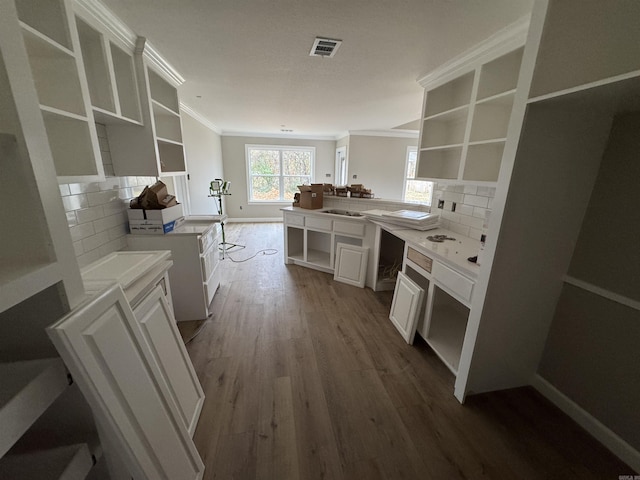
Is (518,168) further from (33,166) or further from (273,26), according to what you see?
(33,166)

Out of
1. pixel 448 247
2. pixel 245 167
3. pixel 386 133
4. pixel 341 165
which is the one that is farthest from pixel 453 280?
pixel 245 167

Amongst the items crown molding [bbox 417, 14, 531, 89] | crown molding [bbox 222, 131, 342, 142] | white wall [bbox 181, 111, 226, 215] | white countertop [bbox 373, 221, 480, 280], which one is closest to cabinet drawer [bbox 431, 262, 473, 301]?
white countertop [bbox 373, 221, 480, 280]

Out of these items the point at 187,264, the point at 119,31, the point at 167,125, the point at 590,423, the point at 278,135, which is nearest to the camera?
the point at 590,423

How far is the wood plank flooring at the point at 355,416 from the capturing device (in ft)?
4.16

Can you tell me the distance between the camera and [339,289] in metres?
3.16

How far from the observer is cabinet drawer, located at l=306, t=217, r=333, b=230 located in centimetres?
340

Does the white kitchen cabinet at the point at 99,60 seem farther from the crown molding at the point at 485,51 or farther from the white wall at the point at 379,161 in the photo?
the white wall at the point at 379,161

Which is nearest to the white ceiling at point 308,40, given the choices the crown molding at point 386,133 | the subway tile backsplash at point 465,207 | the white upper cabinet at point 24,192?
the subway tile backsplash at point 465,207

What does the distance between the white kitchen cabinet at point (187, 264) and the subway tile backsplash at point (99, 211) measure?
0.20 m

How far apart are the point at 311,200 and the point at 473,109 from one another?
2.16 meters

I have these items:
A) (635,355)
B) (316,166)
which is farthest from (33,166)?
(316,166)

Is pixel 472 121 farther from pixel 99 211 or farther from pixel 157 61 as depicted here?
pixel 99 211

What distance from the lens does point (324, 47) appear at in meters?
1.86

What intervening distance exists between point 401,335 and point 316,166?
18.8ft
